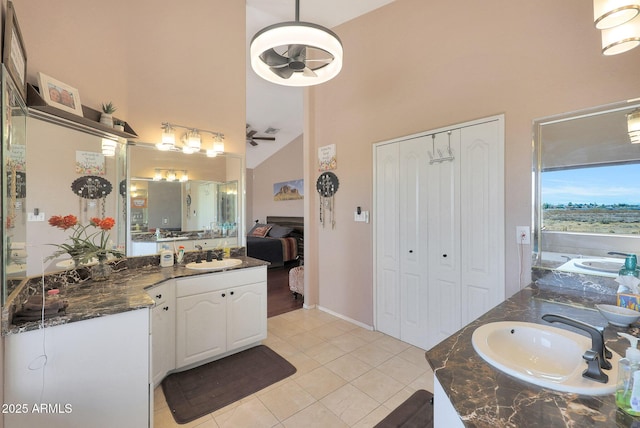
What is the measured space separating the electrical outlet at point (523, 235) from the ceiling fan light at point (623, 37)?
1161mm

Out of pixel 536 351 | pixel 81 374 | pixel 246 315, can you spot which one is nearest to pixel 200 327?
pixel 246 315

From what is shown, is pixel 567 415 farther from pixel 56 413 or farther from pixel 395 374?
pixel 56 413

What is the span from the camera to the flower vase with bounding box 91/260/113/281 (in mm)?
1958

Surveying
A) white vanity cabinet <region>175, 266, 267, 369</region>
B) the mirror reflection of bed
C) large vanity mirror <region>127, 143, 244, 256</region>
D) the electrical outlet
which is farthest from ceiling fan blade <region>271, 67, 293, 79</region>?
the mirror reflection of bed

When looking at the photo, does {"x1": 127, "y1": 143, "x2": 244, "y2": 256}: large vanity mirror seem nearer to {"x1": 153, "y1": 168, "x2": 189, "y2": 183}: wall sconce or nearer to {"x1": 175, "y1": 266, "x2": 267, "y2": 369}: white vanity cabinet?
{"x1": 153, "y1": 168, "x2": 189, "y2": 183}: wall sconce

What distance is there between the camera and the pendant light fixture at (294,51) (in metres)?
1.35

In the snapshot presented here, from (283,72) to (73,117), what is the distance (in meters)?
1.46

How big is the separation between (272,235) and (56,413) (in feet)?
18.1

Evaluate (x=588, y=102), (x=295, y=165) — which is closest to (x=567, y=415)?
(x=588, y=102)

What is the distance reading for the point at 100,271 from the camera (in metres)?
1.97

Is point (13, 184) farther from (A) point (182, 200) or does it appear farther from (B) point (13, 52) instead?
(A) point (182, 200)

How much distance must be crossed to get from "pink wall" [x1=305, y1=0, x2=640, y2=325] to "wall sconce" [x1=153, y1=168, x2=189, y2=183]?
5.37 ft

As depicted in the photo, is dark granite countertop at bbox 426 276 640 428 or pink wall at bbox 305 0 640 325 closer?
dark granite countertop at bbox 426 276 640 428

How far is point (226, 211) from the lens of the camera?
9.95 feet
